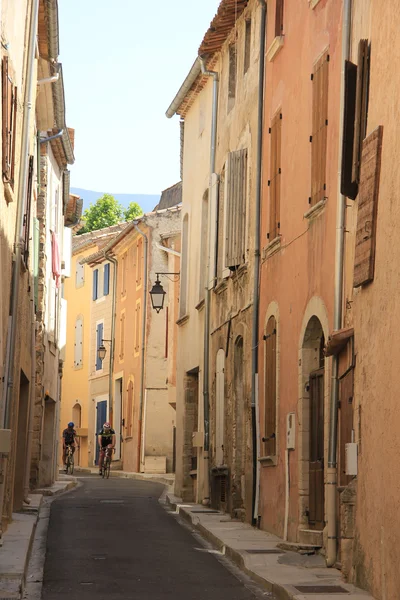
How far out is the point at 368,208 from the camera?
1008 cm

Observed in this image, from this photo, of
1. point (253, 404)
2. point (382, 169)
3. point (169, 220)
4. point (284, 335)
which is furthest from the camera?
point (169, 220)

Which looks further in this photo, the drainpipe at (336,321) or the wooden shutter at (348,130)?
the drainpipe at (336,321)

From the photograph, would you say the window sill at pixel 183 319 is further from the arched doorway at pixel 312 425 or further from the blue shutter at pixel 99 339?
the blue shutter at pixel 99 339

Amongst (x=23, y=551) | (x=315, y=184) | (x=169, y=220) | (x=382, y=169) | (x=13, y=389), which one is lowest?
(x=23, y=551)

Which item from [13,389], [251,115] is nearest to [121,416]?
[251,115]

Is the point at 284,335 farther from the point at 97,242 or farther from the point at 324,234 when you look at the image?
the point at 97,242

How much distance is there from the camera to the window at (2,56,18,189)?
12.2m


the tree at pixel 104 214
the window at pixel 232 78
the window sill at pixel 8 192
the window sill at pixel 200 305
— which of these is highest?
the tree at pixel 104 214

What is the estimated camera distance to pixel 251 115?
18.7 metres

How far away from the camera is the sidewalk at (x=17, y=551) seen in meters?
9.55

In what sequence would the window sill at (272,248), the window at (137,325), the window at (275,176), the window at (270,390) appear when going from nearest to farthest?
the window sill at (272,248)
the window at (270,390)
the window at (275,176)
the window at (137,325)

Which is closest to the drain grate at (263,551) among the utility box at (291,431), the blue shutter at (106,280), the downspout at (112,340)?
the utility box at (291,431)

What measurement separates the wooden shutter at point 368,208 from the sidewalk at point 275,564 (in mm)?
2604

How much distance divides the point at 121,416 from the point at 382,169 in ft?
111
